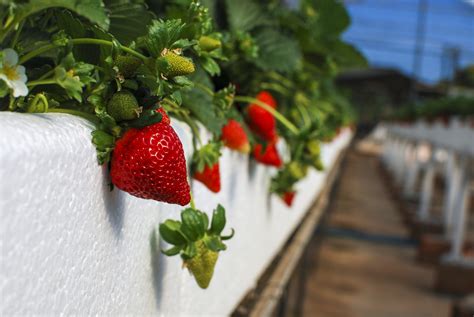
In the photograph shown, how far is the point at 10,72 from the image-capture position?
801mm

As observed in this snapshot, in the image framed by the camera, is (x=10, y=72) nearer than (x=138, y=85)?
Yes

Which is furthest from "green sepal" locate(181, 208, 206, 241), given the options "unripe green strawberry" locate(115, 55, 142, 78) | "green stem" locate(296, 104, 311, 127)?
"green stem" locate(296, 104, 311, 127)

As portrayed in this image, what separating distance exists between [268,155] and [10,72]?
57.0 inches

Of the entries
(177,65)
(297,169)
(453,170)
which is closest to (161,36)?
(177,65)

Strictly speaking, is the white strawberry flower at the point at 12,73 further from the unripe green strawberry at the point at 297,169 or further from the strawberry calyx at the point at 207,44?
the unripe green strawberry at the point at 297,169

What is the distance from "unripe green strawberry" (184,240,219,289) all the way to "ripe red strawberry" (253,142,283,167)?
912mm

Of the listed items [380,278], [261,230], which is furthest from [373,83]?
[261,230]

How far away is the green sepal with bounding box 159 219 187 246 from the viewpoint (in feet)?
3.94

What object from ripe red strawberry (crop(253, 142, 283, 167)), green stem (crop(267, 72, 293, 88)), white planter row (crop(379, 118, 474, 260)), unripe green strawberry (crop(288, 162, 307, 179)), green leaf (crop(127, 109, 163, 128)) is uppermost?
green leaf (crop(127, 109, 163, 128))

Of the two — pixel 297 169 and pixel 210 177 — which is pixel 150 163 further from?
pixel 297 169

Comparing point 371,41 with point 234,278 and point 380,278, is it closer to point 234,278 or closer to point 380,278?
point 380,278

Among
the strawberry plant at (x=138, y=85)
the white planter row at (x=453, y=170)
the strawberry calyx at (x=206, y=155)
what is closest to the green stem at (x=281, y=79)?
the strawberry plant at (x=138, y=85)

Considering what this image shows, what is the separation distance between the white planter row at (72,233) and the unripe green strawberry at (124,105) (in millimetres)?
35

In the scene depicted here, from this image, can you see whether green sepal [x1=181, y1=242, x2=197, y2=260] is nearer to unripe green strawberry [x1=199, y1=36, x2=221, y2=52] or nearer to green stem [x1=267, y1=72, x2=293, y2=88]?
unripe green strawberry [x1=199, y1=36, x2=221, y2=52]
